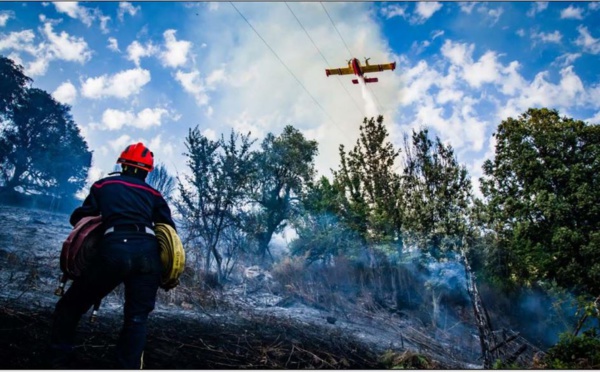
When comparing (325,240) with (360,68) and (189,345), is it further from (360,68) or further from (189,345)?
(189,345)

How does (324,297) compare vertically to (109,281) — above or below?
below

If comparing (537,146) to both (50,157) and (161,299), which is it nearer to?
(161,299)

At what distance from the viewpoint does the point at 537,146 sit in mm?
17359

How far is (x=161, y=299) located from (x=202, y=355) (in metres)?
4.84

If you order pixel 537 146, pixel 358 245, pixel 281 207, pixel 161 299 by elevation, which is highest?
pixel 537 146

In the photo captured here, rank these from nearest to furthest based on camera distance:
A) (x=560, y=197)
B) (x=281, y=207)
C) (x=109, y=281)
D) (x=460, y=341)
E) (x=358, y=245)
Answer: (x=109, y=281), (x=460, y=341), (x=560, y=197), (x=358, y=245), (x=281, y=207)

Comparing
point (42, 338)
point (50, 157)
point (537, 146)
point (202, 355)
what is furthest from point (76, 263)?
point (50, 157)

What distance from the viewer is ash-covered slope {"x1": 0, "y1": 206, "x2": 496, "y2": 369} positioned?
376 cm

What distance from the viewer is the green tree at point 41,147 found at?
24500mm

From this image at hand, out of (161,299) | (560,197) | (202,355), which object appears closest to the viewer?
(202,355)

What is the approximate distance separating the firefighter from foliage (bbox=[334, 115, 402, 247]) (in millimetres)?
16737

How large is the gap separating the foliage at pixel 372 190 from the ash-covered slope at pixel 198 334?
21.8ft

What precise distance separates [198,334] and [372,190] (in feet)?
52.7

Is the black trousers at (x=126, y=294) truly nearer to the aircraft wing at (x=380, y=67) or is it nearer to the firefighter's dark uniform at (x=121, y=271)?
the firefighter's dark uniform at (x=121, y=271)
